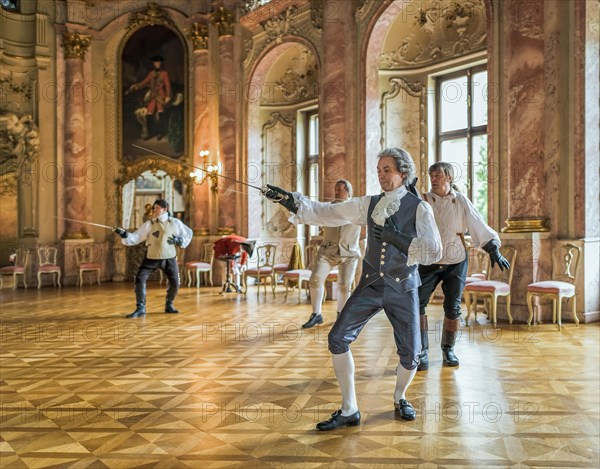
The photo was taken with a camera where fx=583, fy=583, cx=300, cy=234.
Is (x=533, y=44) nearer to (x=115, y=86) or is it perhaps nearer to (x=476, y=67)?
(x=476, y=67)

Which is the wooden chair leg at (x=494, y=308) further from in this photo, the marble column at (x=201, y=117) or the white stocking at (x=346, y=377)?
the marble column at (x=201, y=117)

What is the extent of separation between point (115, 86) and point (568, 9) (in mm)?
11537

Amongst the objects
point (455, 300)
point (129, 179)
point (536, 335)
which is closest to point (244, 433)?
point (455, 300)

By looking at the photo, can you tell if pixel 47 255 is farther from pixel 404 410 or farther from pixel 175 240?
pixel 404 410

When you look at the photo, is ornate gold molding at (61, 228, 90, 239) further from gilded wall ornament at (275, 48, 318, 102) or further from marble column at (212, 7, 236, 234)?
gilded wall ornament at (275, 48, 318, 102)

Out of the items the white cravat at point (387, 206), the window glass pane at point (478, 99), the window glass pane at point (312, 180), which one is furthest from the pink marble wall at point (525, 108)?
the window glass pane at point (312, 180)

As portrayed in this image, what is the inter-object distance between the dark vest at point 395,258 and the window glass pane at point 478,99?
821 cm

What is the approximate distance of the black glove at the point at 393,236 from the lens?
11.2ft

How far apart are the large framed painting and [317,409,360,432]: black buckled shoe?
40.7 feet

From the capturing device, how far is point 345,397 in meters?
3.54

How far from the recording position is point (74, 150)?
14.8 meters

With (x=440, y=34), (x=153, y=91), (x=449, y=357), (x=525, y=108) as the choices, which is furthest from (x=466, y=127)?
(x=153, y=91)

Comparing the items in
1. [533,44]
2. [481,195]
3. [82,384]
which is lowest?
[82,384]

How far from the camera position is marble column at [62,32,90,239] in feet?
48.4
